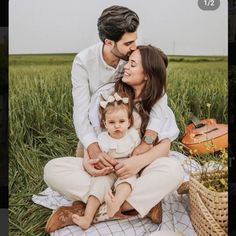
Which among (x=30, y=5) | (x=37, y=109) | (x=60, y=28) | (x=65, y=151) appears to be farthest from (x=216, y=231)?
(x=30, y=5)

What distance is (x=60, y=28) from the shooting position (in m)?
2.89

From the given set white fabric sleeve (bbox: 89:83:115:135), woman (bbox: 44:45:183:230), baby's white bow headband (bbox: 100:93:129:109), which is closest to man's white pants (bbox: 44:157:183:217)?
woman (bbox: 44:45:183:230)

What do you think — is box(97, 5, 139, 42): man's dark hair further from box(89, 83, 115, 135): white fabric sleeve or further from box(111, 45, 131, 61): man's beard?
box(89, 83, 115, 135): white fabric sleeve

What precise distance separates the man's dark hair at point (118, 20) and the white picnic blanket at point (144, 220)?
72cm

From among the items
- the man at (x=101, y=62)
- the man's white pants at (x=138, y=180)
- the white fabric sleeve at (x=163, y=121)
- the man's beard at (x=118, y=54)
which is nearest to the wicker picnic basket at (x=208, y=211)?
the man's white pants at (x=138, y=180)

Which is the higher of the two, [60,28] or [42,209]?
[60,28]

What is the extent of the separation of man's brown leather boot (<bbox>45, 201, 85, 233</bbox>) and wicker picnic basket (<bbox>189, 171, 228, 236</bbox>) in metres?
0.62

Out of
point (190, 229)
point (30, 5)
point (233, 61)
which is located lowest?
point (190, 229)

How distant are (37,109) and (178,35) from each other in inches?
34.3

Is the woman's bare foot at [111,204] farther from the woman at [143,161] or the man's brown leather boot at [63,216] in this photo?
the man's brown leather boot at [63,216]

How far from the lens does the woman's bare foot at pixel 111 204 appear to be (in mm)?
2828

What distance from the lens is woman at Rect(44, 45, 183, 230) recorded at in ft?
9.32

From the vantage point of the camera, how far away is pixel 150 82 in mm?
2896

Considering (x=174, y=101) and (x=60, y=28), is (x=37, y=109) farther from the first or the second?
(x=174, y=101)
